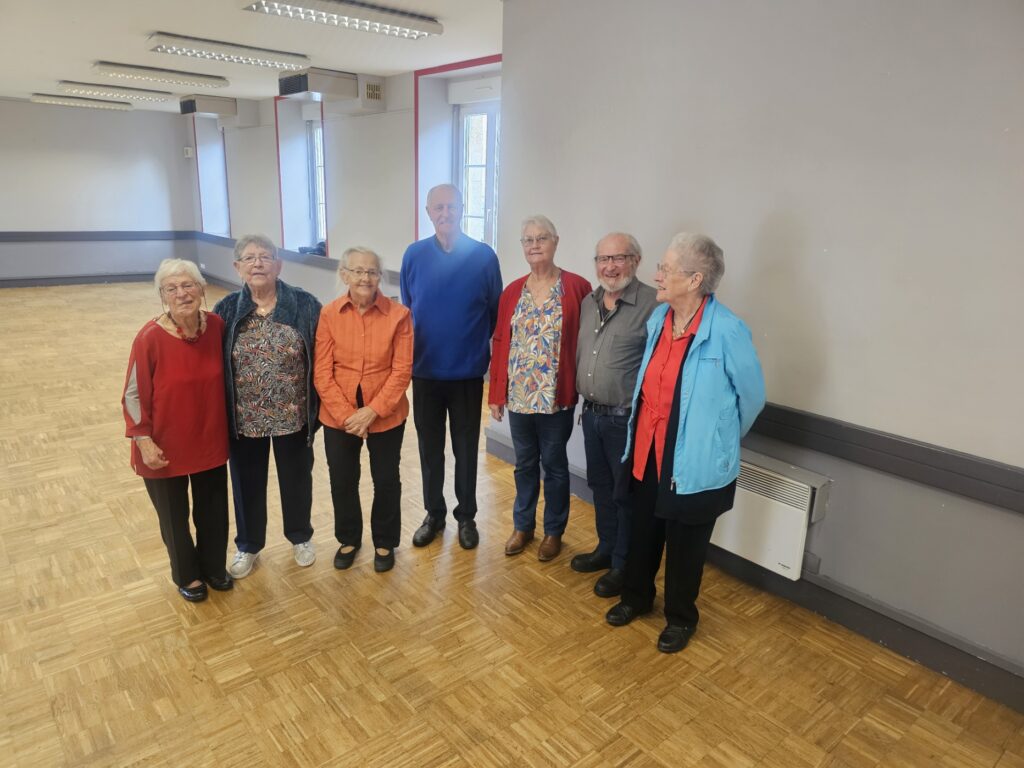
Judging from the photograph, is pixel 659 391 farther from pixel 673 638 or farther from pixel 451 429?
pixel 451 429

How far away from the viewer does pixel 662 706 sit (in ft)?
7.56

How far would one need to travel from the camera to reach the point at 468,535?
329 cm

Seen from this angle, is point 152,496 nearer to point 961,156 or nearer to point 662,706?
point 662,706

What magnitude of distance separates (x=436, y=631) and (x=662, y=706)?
0.87m

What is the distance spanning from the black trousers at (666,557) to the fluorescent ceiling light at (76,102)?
10044 millimetres

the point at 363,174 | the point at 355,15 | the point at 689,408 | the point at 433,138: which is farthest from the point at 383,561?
the point at 363,174

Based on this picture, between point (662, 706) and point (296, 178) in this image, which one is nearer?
point (662, 706)

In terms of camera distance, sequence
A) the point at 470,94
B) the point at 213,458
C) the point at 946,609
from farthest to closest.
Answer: the point at 470,94, the point at 213,458, the point at 946,609

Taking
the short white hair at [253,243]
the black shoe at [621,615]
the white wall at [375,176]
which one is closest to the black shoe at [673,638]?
the black shoe at [621,615]

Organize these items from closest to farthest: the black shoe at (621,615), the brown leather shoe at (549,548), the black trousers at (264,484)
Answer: the black shoe at (621,615) < the black trousers at (264,484) < the brown leather shoe at (549,548)

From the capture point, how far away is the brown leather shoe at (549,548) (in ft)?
10.5

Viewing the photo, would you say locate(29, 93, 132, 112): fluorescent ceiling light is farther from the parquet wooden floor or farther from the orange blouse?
the orange blouse

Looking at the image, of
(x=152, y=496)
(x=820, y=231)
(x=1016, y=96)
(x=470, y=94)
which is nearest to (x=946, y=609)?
(x=820, y=231)

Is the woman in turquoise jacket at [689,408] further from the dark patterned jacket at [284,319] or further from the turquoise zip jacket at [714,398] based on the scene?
the dark patterned jacket at [284,319]
